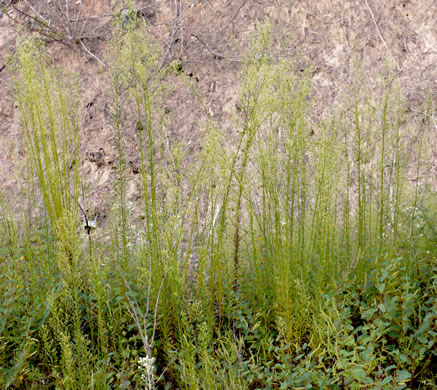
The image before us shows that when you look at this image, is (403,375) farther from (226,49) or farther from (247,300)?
(226,49)

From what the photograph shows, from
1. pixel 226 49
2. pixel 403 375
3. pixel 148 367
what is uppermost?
pixel 226 49

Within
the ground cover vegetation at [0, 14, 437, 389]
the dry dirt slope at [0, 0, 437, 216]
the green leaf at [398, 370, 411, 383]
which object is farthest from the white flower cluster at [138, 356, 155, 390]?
the dry dirt slope at [0, 0, 437, 216]

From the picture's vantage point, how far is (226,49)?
17.0 ft

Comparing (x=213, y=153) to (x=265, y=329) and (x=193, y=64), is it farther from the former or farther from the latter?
(x=193, y=64)

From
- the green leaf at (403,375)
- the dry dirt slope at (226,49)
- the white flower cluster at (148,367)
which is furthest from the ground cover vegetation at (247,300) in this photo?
the dry dirt slope at (226,49)

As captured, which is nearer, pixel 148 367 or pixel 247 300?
pixel 148 367

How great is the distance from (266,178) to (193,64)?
10.8 ft

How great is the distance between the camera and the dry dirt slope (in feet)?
15.6

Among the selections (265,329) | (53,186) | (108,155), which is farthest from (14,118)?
(265,329)

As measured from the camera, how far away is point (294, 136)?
240 centimetres

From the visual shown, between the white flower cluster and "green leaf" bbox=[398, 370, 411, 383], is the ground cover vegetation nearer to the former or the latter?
"green leaf" bbox=[398, 370, 411, 383]

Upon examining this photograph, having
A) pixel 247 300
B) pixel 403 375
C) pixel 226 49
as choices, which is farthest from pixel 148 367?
pixel 226 49

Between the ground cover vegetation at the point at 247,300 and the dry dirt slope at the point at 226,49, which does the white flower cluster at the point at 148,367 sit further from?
the dry dirt slope at the point at 226,49

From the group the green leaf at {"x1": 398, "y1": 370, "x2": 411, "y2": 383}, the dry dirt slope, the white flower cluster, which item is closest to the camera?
the white flower cluster
